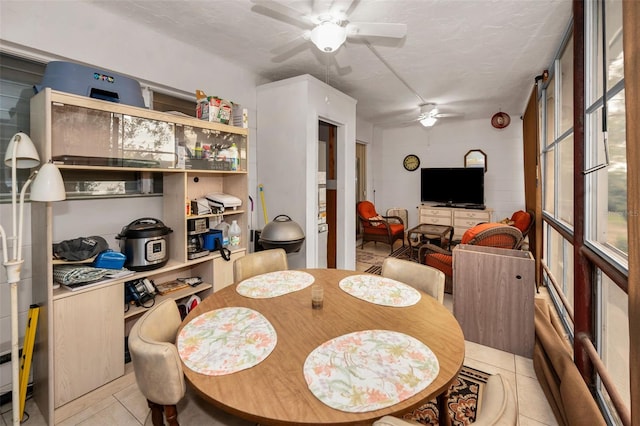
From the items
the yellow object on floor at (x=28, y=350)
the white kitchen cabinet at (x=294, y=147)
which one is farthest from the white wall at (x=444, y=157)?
the yellow object on floor at (x=28, y=350)

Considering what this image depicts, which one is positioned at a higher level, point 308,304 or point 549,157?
point 549,157

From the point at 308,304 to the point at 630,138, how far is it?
1.37 meters

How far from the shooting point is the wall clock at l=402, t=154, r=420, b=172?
6.71 meters

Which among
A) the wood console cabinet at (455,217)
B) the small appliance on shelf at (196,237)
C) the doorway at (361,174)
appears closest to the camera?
the small appliance on shelf at (196,237)

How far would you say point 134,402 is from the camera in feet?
6.13

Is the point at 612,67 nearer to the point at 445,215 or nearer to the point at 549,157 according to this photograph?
the point at 549,157

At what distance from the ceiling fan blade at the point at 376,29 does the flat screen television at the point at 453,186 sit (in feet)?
15.6

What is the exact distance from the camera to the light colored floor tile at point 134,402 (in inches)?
70.1

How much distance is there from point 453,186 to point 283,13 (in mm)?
5312

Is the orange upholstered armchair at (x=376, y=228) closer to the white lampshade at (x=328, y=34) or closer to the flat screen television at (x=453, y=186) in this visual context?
the flat screen television at (x=453, y=186)

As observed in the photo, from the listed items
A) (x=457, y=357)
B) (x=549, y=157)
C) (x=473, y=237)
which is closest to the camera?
(x=457, y=357)

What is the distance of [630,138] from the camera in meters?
0.85

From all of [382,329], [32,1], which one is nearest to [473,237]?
[382,329]

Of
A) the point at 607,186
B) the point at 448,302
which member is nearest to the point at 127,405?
the point at 448,302
